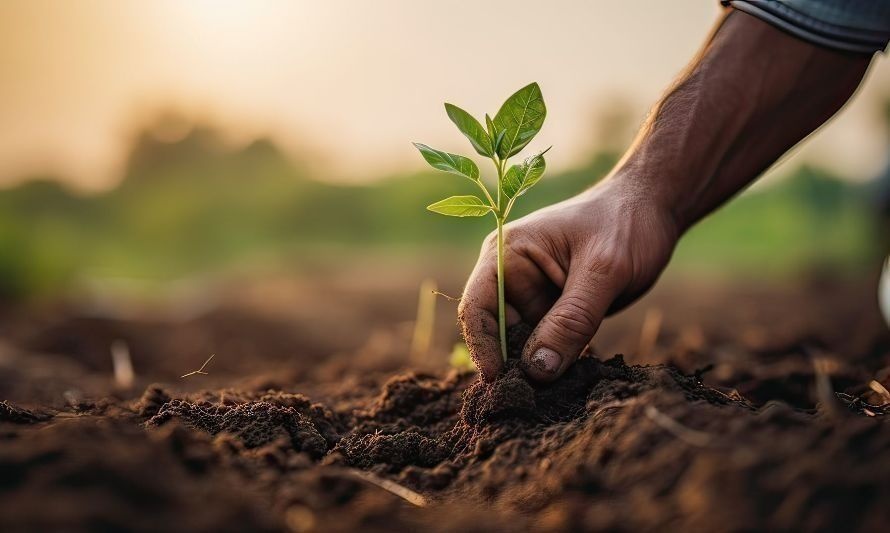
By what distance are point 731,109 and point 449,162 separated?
105 centimetres

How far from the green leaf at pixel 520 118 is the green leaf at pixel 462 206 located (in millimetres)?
170

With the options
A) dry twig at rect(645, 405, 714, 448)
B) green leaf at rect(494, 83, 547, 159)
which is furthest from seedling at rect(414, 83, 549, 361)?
dry twig at rect(645, 405, 714, 448)

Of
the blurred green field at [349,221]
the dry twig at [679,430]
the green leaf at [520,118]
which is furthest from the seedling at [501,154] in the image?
the blurred green field at [349,221]

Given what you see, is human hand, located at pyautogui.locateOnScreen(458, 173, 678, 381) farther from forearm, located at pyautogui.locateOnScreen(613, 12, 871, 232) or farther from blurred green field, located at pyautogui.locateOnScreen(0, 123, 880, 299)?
blurred green field, located at pyautogui.locateOnScreen(0, 123, 880, 299)

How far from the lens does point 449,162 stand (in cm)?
200

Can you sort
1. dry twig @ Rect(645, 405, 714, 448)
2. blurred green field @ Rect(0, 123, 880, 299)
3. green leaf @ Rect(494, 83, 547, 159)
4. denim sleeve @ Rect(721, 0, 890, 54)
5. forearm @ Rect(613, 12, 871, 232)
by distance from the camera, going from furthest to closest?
blurred green field @ Rect(0, 123, 880, 299) < forearm @ Rect(613, 12, 871, 232) < denim sleeve @ Rect(721, 0, 890, 54) < green leaf @ Rect(494, 83, 547, 159) < dry twig @ Rect(645, 405, 714, 448)

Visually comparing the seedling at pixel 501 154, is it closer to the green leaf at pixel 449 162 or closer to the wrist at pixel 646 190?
the green leaf at pixel 449 162

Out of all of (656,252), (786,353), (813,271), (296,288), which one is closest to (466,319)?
(656,252)

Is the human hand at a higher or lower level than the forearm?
lower

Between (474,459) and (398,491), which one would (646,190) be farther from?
(398,491)

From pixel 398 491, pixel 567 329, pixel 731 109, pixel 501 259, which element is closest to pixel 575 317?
pixel 567 329

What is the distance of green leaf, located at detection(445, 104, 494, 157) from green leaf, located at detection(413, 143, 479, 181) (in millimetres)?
59

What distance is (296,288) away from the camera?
1162cm

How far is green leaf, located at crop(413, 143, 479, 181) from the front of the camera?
6.50 ft
